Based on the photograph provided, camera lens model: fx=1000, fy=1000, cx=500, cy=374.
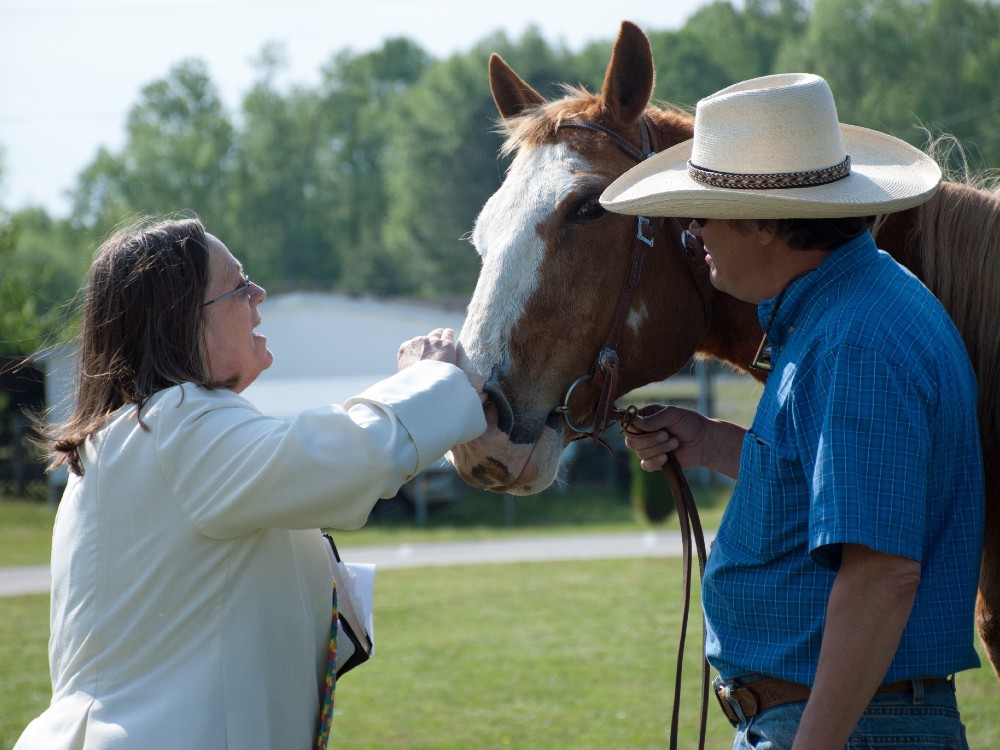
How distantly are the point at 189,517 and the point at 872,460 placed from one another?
127cm

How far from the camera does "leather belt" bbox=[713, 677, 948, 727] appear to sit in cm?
184

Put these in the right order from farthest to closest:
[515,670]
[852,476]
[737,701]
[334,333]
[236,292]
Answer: [334,333] → [515,670] → [236,292] → [737,701] → [852,476]

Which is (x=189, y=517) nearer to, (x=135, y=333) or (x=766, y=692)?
(x=135, y=333)

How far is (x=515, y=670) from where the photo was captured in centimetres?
768

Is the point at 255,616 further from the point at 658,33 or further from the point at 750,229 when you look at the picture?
the point at 658,33

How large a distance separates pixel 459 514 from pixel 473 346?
18168mm

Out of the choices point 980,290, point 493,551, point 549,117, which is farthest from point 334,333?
point 980,290

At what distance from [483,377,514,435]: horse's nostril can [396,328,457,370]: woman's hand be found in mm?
112

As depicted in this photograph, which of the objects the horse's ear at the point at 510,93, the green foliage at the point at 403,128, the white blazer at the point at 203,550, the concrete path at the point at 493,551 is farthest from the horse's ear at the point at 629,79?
the green foliage at the point at 403,128

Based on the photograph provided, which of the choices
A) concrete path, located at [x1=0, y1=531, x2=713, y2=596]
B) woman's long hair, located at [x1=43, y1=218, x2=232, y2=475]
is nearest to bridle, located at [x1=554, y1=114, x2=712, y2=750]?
woman's long hair, located at [x1=43, y1=218, x2=232, y2=475]

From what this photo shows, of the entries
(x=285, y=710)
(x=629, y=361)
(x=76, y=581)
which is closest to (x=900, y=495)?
(x=629, y=361)

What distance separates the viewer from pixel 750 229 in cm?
201

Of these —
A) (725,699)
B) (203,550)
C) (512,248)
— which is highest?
(512,248)

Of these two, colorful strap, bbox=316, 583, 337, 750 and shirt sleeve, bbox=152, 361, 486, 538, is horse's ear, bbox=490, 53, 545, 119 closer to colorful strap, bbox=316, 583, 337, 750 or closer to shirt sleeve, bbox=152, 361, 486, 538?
shirt sleeve, bbox=152, 361, 486, 538
